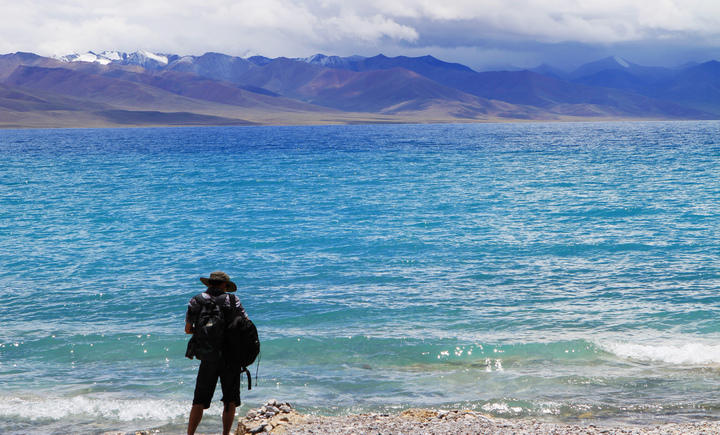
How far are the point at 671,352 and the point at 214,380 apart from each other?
836 cm

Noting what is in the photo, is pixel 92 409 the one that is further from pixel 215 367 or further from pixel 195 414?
pixel 215 367

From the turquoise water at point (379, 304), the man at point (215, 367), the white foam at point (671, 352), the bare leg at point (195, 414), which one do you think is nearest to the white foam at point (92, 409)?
the turquoise water at point (379, 304)

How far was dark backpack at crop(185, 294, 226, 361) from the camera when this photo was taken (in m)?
6.74

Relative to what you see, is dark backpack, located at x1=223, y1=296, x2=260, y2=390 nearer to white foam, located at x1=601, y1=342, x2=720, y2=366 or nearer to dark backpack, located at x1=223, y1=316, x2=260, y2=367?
dark backpack, located at x1=223, y1=316, x2=260, y2=367

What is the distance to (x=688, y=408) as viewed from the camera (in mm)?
8758

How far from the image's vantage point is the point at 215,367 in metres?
6.98

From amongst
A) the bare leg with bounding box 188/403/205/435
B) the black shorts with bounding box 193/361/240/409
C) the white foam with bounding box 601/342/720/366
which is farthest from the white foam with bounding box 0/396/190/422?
the white foam with bounding box 601/342/720/366

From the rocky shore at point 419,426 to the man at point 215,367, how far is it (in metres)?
0.82

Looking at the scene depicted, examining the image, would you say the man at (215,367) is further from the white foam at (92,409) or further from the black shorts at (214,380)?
the white foam at (92,409)

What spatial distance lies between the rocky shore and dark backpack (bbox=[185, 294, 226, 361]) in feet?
5.11

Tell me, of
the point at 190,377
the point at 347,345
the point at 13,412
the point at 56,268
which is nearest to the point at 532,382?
the point at 347,345

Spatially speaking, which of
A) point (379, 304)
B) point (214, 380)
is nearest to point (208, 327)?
point (214, 380)

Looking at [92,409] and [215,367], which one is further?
[92,409]

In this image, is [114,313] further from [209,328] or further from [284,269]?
[209,328]
